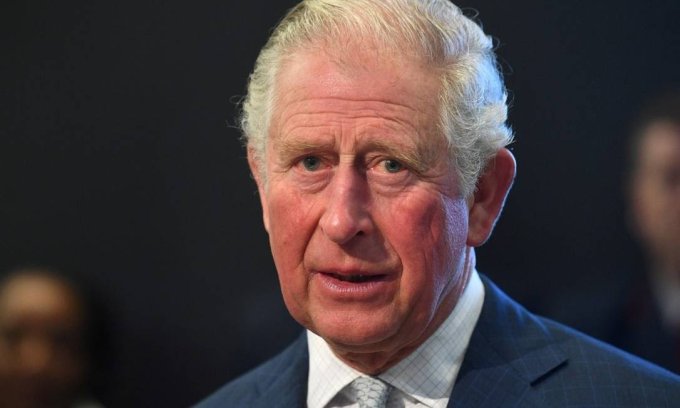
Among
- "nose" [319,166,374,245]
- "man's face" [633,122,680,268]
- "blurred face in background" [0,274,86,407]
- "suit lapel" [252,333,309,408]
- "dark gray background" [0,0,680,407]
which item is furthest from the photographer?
"dark gray background" [0,0,680,407]

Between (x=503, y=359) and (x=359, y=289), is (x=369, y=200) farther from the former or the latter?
(x=503, y=359)

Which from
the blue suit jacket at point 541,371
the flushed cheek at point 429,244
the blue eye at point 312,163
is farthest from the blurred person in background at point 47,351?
the flushed cheek at point 429,244

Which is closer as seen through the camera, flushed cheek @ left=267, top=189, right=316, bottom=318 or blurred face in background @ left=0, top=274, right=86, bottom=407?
flushed cheek @ left=267, top=189, right=316, bottom=318

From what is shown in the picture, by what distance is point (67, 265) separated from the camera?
3578 mm

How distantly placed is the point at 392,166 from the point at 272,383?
2.24 feet

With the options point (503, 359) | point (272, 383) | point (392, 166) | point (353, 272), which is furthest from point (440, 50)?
point (272, 383)

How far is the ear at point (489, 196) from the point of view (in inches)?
98.7

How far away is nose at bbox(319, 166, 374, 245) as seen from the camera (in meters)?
2.28

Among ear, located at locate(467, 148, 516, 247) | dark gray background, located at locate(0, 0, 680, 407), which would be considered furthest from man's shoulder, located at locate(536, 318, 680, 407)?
dark gray background, located at locate(0, 0, 680, 407)

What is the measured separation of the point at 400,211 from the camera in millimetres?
2342

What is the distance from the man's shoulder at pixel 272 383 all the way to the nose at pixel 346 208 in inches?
19.8

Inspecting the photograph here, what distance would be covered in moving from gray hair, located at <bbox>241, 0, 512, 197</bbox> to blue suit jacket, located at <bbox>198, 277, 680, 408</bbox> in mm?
338

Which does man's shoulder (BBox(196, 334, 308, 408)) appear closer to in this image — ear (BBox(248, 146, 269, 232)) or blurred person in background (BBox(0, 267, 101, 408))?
ear (BBox(248, 146, 269, 232))

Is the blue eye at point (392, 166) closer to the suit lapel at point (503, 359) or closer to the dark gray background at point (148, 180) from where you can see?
the suit lapel at point (503, 359)
